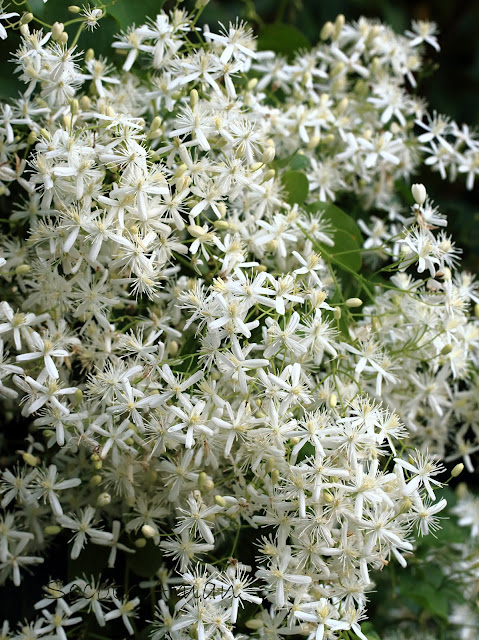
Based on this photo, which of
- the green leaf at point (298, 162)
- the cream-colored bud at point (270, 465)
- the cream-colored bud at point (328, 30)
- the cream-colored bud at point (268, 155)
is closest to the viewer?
the cream-colored bud at point (270, 465)

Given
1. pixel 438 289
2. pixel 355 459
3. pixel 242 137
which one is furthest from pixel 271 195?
pixel 355 459

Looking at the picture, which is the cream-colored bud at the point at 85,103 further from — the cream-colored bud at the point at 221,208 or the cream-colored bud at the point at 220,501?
the cream-colored bud at the point at 220,501

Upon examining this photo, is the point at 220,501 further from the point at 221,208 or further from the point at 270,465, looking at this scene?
the point at 221,208

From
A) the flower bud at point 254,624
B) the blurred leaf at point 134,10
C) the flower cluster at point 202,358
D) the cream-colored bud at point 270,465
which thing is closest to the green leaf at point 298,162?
the flower cluster at point 202,358

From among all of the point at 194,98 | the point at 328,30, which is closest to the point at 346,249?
the point at 194,98

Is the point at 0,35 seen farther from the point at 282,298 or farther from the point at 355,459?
the point at 355,459

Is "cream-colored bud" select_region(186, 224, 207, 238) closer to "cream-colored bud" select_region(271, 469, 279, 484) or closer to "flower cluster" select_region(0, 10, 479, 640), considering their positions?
"flower cluster" select_region(0, 10, 479, 640)

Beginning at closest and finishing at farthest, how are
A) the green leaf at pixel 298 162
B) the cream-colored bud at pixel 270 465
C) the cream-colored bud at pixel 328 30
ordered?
the cream-colored bud at pixel 270 465, the green leaf at pixel 298 162, the cream-colored bud at pixel 328 30
